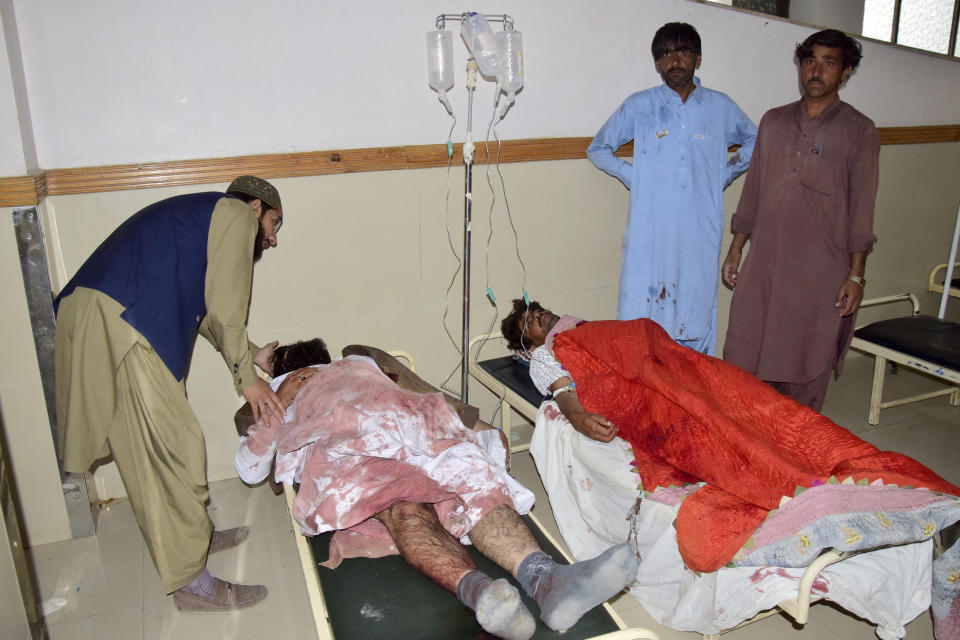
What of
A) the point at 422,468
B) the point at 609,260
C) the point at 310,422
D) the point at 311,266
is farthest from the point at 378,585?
the point at 609,260

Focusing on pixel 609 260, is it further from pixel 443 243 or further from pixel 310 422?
pixel 310 422

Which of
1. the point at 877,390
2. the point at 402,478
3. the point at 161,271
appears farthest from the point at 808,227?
the point at 161,271

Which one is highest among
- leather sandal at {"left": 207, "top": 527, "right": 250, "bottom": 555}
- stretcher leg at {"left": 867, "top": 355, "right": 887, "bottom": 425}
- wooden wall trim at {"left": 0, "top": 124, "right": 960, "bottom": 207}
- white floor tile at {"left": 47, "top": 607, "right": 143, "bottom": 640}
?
wooden wall trim at {"left": 0, "top": 124, "right": 960, "bottom": 207}

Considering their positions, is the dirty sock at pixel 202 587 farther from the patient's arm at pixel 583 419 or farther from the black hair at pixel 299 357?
the patient's arm at pixel 583 419

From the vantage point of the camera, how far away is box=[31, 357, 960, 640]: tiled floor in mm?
2373

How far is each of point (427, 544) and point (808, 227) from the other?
213 cm

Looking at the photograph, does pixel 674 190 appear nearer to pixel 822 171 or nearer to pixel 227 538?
pixel 822 171

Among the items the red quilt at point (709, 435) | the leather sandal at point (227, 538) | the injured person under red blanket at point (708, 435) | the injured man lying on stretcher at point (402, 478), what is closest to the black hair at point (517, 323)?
the injured person under red blanket at point (708, 435)

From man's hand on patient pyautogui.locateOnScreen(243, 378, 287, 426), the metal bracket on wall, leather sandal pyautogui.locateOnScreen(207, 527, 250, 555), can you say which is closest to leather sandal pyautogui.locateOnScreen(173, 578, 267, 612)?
leather sandal pyautogui.locateOnScreen(207, 527, 250, 555)

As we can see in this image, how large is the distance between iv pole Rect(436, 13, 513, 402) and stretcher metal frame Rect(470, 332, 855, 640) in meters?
0.11

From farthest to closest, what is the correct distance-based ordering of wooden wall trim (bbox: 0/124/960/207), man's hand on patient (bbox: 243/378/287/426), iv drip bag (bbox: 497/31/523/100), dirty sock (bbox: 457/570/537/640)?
iv drip bag (bbox: 497/31/523/100) → wooden wall trim (bbox: 0/124/960/207) → man's hand on patient (bbox: 243/378/287/426) → dirty sock (bbox: 457/570/537/640)

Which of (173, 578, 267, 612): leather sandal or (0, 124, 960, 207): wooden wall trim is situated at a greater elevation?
(0, 124, 960, 207): wooden wall trim

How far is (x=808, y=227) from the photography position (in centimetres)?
304

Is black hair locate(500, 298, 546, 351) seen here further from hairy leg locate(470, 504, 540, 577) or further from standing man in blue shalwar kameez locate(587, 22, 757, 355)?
hairy leg locate(470, 504, 540, 577)
